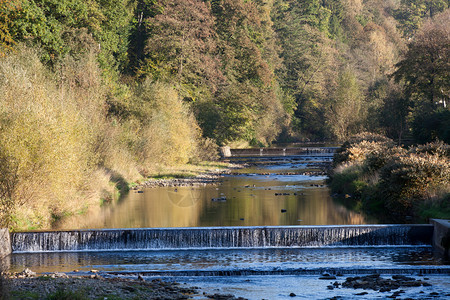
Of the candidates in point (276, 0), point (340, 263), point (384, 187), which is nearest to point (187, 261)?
point (340, 263)

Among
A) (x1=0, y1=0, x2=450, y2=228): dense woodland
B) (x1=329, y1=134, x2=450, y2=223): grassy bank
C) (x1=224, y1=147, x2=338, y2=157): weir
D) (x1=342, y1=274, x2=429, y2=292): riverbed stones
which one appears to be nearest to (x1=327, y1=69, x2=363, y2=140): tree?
(x1=0, y1=0, x2=450, y2=228): dense woodland

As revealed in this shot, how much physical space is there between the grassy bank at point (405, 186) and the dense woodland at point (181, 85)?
10.8 m

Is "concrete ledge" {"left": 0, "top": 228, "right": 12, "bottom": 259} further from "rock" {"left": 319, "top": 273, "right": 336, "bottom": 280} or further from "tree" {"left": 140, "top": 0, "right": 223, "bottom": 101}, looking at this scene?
"tree" {"left": 140, "top": 0, "right": 223, "bottom": 101}

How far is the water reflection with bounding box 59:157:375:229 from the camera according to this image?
89.3 feet

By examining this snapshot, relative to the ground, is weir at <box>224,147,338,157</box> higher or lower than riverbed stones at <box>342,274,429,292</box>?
higher

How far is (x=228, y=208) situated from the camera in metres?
30.9

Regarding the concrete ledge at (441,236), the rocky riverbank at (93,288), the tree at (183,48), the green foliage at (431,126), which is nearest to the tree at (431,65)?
the green foliage at (431,126)

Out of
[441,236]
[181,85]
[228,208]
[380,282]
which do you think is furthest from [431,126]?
[380,282]

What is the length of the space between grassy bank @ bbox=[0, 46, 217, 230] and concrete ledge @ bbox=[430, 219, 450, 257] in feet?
48.3

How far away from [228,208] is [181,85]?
38472 mm

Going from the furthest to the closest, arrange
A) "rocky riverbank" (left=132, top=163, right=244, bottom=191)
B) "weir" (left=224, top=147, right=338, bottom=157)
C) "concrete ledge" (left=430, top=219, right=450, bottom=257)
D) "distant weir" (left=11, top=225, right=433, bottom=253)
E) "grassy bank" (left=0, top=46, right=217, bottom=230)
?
1. "weir" (left=224, top=147, right=338, bottom=157)
2. "rocky riverbank" (left=132, top=163, right=244, bottom=191)
3. "grassy bank" (left=0, top=46, right=217, bottom=230)
4. "distant weir" (left=11, top=225, right=433, bottom=253)
5. "concrete ledge" (left=430, top=219, right=450, bottom=257)

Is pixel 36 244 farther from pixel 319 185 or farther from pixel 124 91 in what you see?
pixel 124 91

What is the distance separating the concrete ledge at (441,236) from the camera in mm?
21734

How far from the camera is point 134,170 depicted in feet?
140
